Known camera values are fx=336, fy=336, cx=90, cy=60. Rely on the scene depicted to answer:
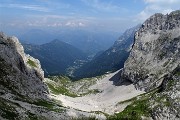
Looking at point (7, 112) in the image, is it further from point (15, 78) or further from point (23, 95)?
point (15, 78)

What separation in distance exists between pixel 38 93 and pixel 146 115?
44435 mm

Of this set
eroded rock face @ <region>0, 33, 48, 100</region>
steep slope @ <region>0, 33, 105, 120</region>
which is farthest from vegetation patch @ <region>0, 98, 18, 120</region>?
eroded rock face @ <region>0, 33, 48, 100</region>

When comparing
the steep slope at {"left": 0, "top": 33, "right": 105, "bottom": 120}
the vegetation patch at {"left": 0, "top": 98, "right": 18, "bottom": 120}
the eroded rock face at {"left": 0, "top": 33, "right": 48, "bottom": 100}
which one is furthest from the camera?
the eroded rock face at {"left": 0, "top": 33, "right": 48, "bottom": 100}

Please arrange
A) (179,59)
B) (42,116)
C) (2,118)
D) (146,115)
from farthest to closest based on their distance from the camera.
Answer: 1. (179,59)
2. (146,115)
3. (42,116)
4. (2,118)

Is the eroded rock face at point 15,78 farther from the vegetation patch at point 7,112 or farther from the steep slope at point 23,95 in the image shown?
the vegetation patch at point 7,112

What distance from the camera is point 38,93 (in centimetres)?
13162

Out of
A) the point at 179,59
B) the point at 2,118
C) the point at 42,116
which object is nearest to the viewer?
the point at 2,118

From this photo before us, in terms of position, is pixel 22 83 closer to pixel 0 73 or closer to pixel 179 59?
pixel 0 73

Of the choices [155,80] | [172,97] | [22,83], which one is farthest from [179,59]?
[22,83]

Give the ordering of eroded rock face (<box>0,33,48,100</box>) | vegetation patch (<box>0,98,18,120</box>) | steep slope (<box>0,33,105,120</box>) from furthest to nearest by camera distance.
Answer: eroded rock face (<box>0,33,48,100</box>), steep slope (<box>0,33,105,120</box>), vegetation patch (<box>0,98,18,120</box>)

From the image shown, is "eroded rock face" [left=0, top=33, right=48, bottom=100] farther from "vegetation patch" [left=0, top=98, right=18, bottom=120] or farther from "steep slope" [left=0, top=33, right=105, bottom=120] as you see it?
"vegetation patch" [left=0, top=98, right=18, bottom=120]

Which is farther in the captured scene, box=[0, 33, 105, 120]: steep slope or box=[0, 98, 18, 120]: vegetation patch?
box=[0, 33, 105, 120]: steep slope

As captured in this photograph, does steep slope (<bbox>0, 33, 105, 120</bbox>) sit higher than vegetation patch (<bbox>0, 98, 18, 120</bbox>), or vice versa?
vegetation patch (<bbox>0, 98, 18, 120</bbox>)

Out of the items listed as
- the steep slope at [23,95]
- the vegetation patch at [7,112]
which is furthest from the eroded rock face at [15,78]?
the vegetation patch at [7,112]
